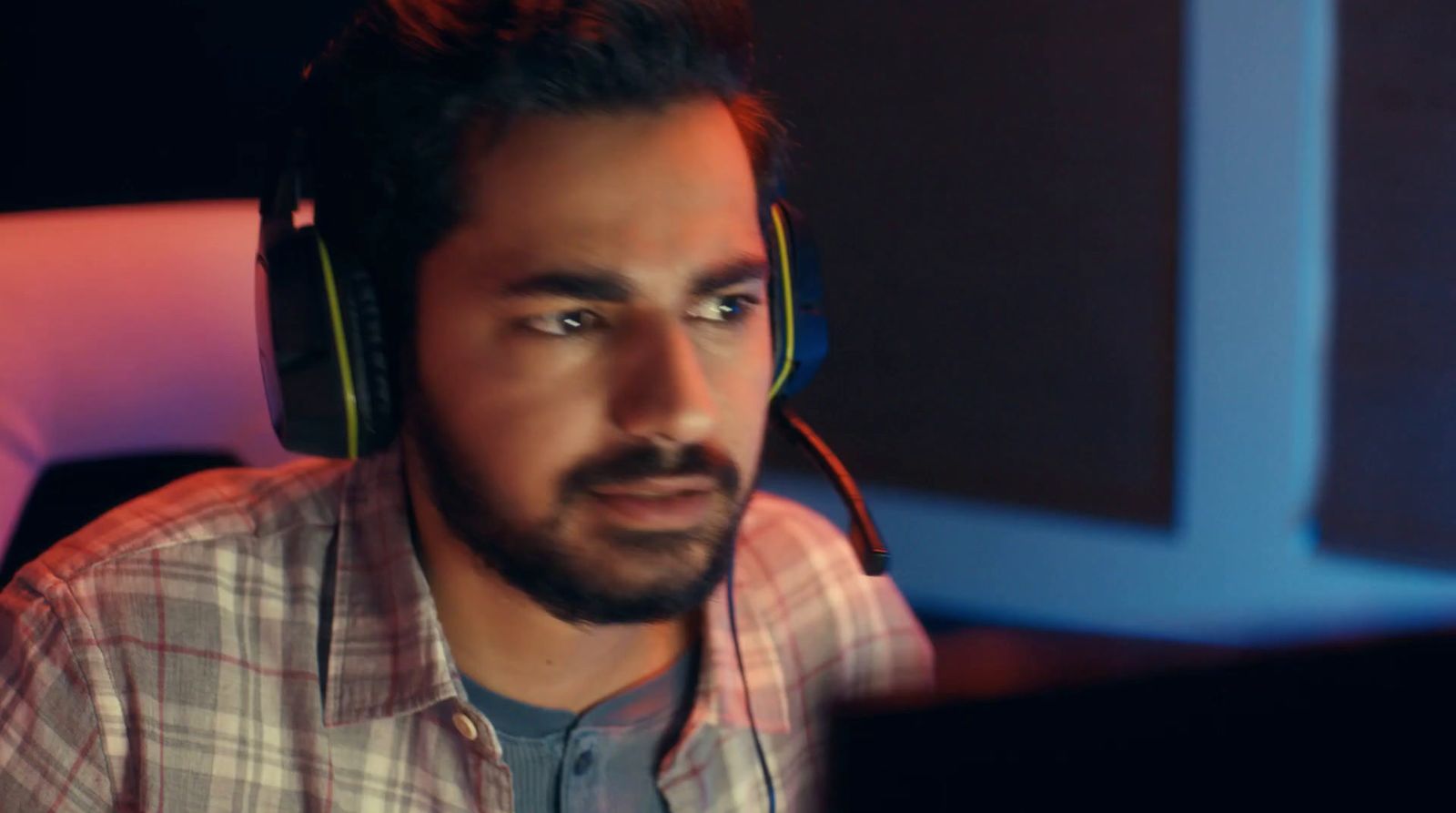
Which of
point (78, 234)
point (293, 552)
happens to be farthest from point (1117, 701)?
point (78, 234)

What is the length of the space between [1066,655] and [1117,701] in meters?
1.05

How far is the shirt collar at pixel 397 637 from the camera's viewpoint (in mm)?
1053

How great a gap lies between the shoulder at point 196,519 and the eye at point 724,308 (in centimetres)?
33

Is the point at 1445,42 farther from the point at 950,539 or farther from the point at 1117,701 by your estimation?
the point at 1117,701

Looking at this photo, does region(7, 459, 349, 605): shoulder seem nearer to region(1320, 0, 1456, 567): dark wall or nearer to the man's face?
the man's face

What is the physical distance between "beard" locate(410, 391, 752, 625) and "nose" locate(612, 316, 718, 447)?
0.6 inches

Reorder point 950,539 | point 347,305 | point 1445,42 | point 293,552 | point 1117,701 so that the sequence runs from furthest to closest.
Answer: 1. point 950,539
2. point 1445,42
3. point 293,552
4. point 347,305
5. point 1117,701

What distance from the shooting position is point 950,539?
65.8 inches

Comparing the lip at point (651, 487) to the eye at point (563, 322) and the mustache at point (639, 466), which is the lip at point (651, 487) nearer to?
the mustache at point (639, 466)

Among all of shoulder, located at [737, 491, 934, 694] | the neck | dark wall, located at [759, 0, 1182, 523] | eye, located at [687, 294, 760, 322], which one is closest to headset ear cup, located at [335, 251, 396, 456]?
the neck

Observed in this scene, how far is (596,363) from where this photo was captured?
100 cm

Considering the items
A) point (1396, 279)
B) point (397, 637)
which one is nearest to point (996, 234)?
point (1396, 279)

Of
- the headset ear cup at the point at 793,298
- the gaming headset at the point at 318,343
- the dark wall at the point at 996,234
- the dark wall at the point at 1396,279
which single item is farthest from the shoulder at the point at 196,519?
the dark wall at the point at 1396,279

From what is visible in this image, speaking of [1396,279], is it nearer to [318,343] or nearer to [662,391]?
[662,391]
